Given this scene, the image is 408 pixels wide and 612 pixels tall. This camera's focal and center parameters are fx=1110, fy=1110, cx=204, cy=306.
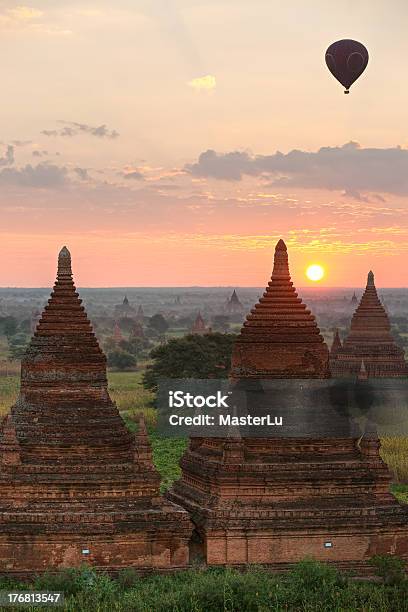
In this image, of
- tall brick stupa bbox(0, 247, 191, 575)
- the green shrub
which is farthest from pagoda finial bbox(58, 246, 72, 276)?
the green shrub

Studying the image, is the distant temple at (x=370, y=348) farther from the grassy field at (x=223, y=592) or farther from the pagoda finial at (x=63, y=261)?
the grassy field at (x=223, y=592)

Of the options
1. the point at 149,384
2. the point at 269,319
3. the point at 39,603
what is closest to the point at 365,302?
the point at 149,384

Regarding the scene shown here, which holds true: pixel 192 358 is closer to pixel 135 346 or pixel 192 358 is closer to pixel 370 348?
pixel 370 348

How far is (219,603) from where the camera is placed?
18016 millimetres

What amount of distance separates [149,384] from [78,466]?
125 feet

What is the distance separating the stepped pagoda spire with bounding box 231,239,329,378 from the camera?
861 inches

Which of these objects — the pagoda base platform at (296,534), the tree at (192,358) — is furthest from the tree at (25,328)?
the pagoda base platform at (296,534)

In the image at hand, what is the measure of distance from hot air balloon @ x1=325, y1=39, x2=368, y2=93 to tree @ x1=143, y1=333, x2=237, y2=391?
1002 inches

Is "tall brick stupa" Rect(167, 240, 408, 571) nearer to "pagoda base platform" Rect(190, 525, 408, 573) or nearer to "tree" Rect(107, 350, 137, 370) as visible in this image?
"pagoda base platform" Rect(190, 525, 408, 573)

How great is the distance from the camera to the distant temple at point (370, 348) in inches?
1722

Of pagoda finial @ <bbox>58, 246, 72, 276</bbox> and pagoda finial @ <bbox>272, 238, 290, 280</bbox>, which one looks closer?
pagoda finial @ <bbox>58, 246, 72, 276</bbox>

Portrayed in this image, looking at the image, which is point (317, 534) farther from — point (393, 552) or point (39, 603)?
point (39, 603)

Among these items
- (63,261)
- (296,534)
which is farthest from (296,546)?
(63,261)

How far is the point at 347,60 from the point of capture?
105 feet
